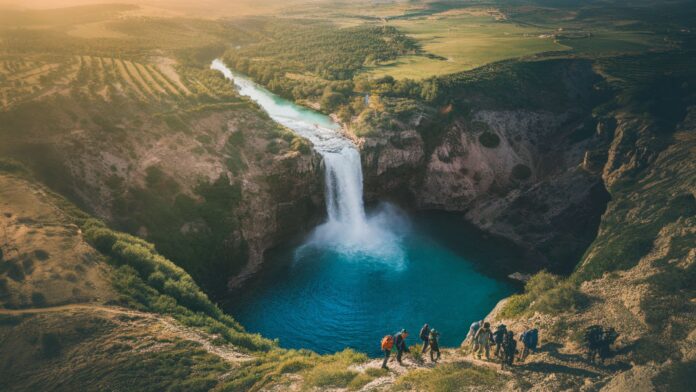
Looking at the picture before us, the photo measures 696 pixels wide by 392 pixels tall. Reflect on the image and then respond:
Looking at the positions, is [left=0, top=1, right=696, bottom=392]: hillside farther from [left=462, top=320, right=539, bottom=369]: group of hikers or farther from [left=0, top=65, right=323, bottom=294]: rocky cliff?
[left=462, top=320, right=539, bottom=369]: group of hikers

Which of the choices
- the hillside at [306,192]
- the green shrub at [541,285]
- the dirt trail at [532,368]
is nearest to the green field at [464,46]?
the hillside at [306,192]

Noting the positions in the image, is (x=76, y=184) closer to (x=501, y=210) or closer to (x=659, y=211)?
(x=501, y=210)

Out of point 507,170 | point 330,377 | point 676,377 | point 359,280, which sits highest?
point 507,170

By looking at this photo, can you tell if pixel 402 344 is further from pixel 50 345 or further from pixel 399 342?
pixel 50 345

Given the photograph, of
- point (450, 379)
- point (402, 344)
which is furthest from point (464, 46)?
point (450, 379)

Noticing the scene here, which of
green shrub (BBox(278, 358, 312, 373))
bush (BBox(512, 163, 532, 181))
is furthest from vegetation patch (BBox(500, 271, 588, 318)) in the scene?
bush (BBox(512, 163, 532, 181))

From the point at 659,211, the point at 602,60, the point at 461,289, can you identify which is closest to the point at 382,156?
the point at 461,289
